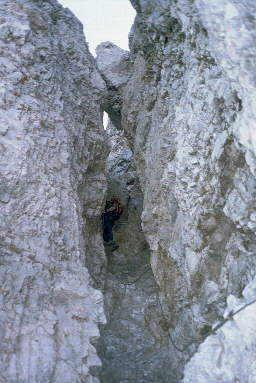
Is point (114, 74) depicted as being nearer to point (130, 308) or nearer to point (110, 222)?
point (110, 222)

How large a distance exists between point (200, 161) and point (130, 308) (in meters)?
4.99

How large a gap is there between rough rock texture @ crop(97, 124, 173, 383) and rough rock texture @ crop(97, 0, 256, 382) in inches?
32.5

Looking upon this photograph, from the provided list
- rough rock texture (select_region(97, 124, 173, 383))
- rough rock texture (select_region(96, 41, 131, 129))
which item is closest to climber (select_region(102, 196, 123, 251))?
rough rock texture (select_region(97, 124, 173, 383))

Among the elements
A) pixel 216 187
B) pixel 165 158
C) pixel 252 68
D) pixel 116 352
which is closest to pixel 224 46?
pixel 252 68

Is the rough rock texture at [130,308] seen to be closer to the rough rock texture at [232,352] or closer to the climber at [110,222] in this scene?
the climber at [110,222]

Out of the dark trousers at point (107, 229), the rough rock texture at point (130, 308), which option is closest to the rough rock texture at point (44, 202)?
the rough rock texture at point (130, 308)

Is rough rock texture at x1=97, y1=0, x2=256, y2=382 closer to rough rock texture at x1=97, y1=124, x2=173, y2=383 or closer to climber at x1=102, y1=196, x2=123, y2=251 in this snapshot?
rough rock texture at x1=97, y1=124, x2=173, y2=383

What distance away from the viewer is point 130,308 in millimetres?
9984

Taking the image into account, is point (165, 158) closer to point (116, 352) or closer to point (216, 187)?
point (216, 187)

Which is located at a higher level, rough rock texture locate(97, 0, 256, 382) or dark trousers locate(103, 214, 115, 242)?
rough rock texture locate(97, 0, 256, 382)

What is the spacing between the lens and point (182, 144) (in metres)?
7.02

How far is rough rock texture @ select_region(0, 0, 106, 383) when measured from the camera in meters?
5.49

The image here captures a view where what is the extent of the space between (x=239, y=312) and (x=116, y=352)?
15.1ft

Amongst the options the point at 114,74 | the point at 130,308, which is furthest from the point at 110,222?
the point at 114,74
